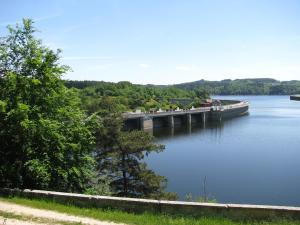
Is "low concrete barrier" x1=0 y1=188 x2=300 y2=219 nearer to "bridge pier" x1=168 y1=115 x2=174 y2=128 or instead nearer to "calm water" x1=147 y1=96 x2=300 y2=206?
"calm water" x1=147 y1=96 x2=300 y2=206

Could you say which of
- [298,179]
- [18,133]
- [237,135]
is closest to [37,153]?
[18,133]

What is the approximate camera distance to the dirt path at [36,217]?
985 cm

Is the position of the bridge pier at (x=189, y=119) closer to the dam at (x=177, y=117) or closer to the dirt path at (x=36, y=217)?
the dam at (x=177, y=117)

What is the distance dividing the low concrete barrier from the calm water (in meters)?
19.4

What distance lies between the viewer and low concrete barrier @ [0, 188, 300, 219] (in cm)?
1044

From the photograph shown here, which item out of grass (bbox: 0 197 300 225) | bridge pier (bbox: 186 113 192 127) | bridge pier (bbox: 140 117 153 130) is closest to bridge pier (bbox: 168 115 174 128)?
bridge pier (bbox: 186 113 192 127)

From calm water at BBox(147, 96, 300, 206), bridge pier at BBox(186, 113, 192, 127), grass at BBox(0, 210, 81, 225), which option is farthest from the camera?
bridge pier at BBox(186, 113, 192, 127)

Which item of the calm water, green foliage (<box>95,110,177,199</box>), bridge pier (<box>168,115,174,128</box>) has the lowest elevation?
the calm water

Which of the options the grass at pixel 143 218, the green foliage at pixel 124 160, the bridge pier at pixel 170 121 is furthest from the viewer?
the bridge pier at pixel 170 121

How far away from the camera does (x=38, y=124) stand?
49.8 ft

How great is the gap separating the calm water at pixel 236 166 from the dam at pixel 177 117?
491 inches

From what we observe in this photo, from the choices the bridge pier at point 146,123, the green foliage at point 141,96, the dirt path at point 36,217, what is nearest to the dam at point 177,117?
the bridge pier at point 146,123

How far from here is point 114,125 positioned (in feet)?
78.4

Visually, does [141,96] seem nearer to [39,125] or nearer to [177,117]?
[177,117]
